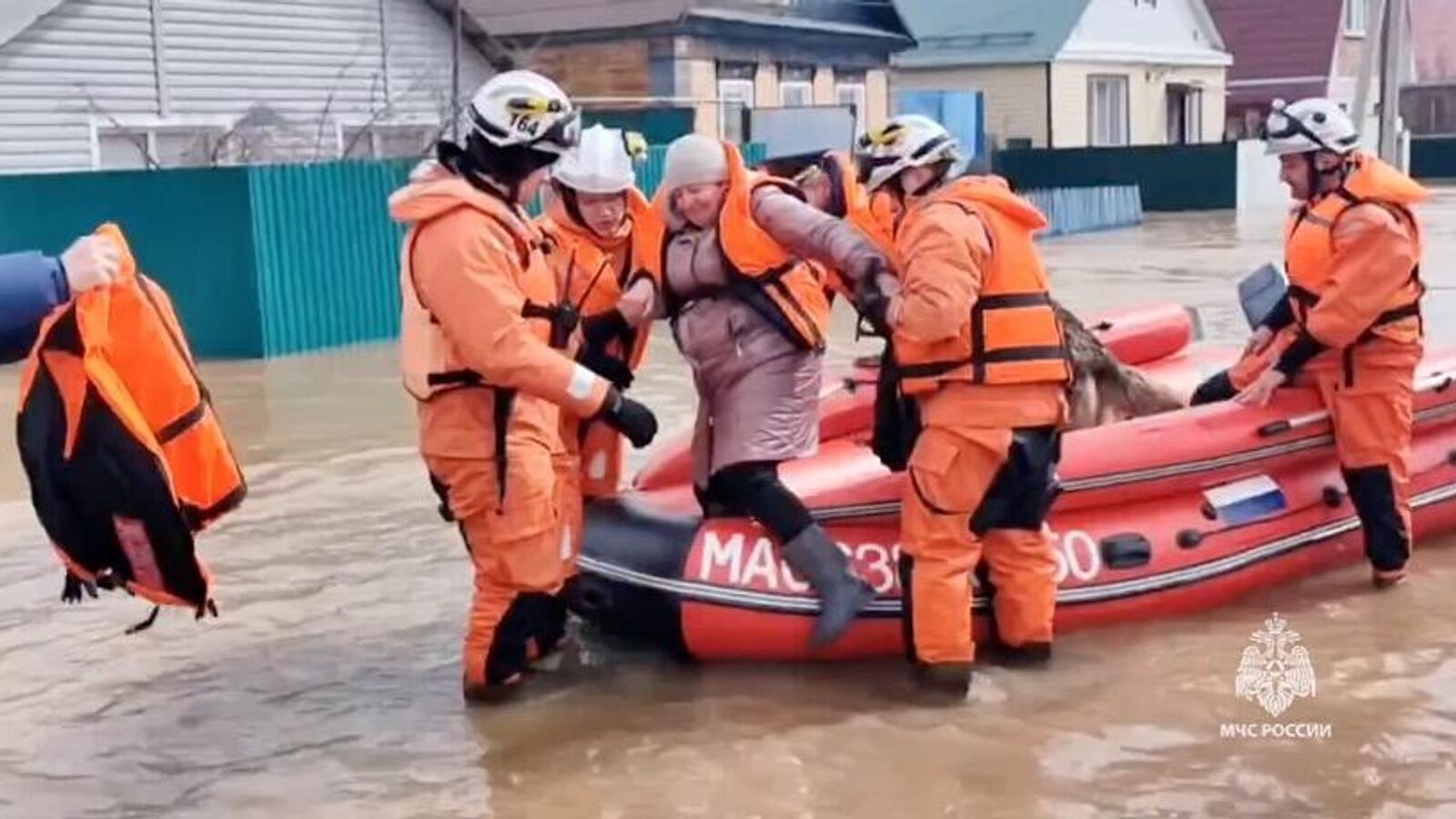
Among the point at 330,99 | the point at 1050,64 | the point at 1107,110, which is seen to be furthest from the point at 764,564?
the point at 1107,110

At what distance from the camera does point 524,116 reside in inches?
198

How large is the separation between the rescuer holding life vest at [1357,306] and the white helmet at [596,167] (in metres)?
2.26

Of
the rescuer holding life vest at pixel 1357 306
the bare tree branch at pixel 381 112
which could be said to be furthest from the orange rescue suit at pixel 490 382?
the bare tree branch at pixel 381 112

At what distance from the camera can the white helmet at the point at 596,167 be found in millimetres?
5473

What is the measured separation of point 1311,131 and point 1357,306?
2.01 ft

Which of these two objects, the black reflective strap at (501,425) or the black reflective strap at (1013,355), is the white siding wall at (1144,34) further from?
the black reflective strap at (501,425)

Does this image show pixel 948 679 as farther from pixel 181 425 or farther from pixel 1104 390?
pixel 181 425

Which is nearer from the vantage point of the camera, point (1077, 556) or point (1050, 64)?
point (1077, 556)

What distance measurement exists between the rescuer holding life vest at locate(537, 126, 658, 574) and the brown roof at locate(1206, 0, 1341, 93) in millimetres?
37725

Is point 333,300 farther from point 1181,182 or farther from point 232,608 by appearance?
point 1181,182

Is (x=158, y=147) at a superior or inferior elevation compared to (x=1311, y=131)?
inferior

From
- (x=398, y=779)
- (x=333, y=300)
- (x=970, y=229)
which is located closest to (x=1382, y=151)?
(x=333, y=300)

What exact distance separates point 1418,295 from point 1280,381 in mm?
531

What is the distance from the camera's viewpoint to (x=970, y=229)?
5.18 meters
